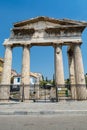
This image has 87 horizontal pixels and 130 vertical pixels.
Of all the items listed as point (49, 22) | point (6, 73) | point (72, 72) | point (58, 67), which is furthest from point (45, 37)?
point (6, 73)

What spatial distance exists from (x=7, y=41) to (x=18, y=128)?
15701 mm

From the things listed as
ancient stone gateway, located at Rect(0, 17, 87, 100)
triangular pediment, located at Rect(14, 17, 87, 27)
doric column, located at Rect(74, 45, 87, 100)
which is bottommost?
doric column, located at Rect(74, 45, 87, 100)

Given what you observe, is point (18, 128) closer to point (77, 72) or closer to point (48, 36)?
point (77, 72)

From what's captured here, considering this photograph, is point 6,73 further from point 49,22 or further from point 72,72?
point 72,72

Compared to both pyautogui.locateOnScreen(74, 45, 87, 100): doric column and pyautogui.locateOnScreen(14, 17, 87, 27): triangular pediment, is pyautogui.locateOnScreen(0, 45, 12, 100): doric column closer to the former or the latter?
pyautogui.locateOnScreen(14, 17, 87, 27): triangular pediment

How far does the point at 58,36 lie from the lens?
19375mm

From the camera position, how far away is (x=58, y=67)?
58.1 feet

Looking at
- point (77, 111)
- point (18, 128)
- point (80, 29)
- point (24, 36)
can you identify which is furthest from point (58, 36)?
point (18, 128)

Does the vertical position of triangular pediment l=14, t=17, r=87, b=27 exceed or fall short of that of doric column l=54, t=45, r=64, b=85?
it exceeds it

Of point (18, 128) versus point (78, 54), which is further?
point (78, 54)

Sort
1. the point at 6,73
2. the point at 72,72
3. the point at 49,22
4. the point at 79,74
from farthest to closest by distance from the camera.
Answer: the point at 72,72 → the point at 49,22 → the point at 6,73 → the point at 79,74

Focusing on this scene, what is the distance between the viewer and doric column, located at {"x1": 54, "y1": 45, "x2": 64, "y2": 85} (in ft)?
56.5

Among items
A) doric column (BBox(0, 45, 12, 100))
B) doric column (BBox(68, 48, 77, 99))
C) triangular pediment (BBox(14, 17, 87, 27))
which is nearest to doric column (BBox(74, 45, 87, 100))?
doric column (BBox(68, 48, 77, 99))

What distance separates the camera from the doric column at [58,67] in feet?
56.5
